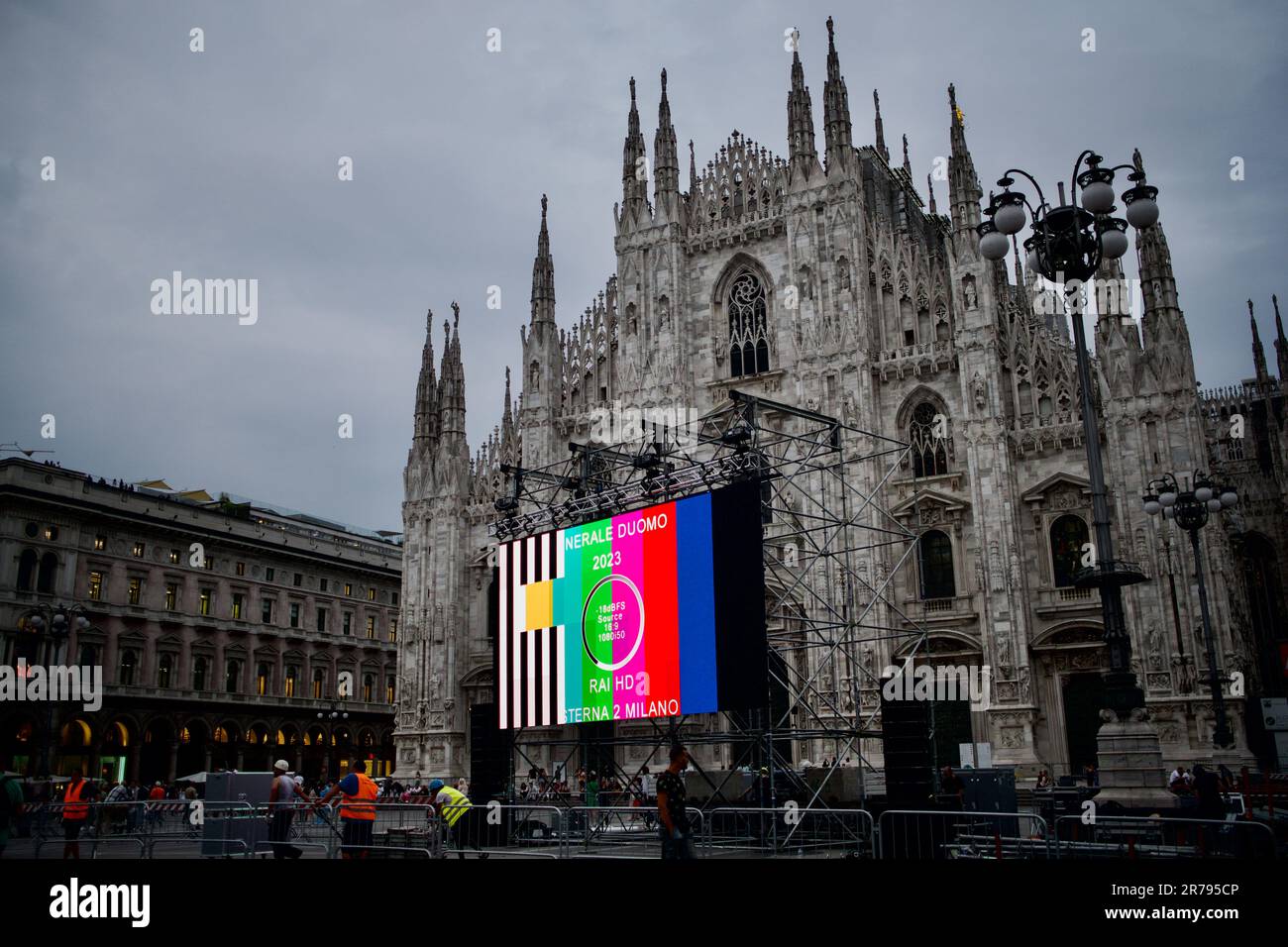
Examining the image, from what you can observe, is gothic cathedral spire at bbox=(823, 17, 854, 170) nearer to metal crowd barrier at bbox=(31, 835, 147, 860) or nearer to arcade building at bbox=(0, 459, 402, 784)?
metal crowd barrier at bbox=(31, 835, 147, 860)

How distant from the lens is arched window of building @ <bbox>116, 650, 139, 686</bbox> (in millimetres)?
46062

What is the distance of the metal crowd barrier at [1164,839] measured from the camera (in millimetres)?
9523

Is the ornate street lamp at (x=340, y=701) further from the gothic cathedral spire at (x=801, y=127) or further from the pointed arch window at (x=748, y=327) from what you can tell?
the gothic cathedral spire at (x=801, y=127)

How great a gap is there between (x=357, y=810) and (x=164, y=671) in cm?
Result: 4003

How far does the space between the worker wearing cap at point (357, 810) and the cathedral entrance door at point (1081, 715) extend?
67.9 ft

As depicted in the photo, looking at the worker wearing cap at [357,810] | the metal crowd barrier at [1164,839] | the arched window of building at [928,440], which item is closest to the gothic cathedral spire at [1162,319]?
the arched window of building at [928,440]

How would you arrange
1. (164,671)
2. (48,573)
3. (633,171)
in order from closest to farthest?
(633,171)
(48,573)
(164,671)

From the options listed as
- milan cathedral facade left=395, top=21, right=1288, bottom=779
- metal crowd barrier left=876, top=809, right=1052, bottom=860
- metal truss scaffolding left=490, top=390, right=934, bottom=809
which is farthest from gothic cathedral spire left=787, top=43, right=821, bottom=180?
metal crowd barrier left=876, top=809, right=1052, bottom=860

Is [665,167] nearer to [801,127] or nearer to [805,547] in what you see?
[801,127]

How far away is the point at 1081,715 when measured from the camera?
91.7 ft

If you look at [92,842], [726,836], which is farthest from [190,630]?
[726,836]

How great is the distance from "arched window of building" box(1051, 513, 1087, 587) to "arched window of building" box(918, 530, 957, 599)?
2.80m
